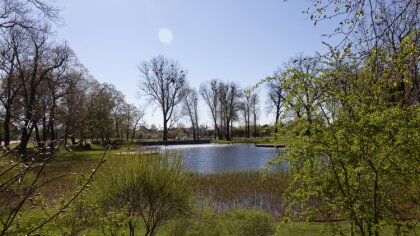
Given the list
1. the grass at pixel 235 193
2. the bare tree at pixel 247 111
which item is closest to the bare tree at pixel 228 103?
the bare tree at pixel 247 111

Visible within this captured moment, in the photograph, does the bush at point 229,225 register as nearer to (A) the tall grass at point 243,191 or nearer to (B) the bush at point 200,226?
(B) the bush at point 200,226

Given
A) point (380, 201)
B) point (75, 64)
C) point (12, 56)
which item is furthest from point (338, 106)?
point (75, 64)

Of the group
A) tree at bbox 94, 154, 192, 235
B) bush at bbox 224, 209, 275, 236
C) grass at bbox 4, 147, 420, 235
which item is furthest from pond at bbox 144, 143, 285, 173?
bush at bbox 224, 209, 275, 236

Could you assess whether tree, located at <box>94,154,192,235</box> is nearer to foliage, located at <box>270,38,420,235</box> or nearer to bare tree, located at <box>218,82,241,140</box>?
foliage, located at <box>270,38,420,235</box>

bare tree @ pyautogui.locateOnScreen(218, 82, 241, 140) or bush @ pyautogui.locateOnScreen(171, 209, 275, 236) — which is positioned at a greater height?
bare tree @ pyautogui.locateOnScreen(218, 82, 241, 140)

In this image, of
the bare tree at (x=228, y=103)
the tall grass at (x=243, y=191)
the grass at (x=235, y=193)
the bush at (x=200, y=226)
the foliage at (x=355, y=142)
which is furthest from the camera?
the bare tree at (x=228, y=103)

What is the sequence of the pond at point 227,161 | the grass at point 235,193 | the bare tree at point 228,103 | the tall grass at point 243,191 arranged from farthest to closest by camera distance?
the bare tree at point 228,103 → the pond at point 227,161 → the tall grass at point 243,191 → the grass at point 235,193

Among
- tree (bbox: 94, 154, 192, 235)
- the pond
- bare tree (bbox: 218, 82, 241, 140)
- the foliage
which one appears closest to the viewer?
the foliage

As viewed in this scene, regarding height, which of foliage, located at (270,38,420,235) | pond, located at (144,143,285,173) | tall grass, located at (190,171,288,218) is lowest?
tall grass, located at (190,171,288,218)

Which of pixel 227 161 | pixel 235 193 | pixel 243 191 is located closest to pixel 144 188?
pixel 235 193

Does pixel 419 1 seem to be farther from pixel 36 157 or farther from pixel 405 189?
pixel 36 157

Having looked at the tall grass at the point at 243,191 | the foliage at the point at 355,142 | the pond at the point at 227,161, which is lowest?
the tall grass at the point at 243,191

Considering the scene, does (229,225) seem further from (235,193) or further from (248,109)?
(248,109)

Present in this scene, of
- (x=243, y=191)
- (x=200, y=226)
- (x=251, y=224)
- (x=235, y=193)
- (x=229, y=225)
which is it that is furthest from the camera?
(x=243, y=191)
